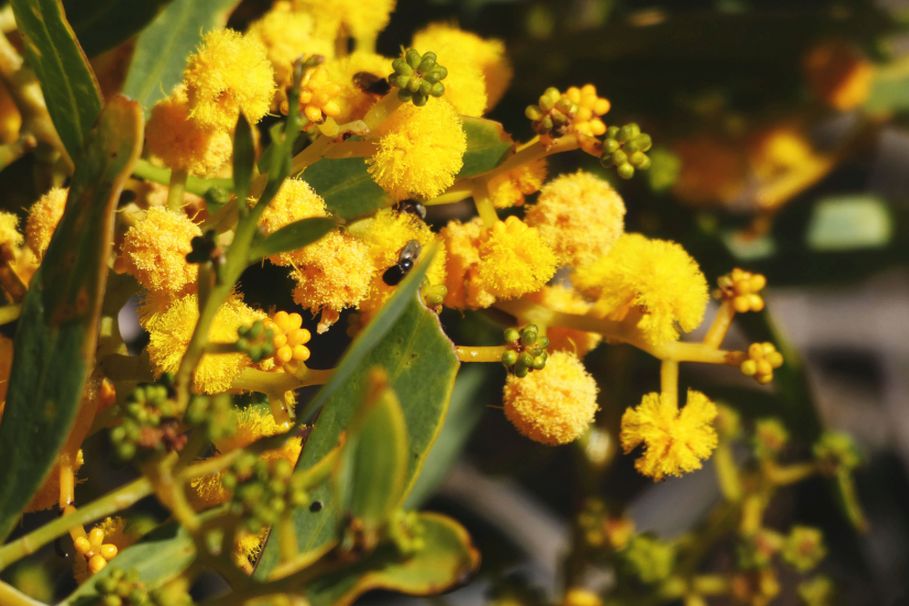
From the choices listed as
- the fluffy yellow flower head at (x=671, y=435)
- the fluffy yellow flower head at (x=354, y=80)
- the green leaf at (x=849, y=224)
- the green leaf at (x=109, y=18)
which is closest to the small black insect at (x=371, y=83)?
the fluffy yellow flower head at (x=354, y=80)

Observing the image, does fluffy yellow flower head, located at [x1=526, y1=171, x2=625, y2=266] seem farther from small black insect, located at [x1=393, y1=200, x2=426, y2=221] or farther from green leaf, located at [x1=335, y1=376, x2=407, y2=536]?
green leaf, located at [x1=335, y1=376, x2=407, y2=536]

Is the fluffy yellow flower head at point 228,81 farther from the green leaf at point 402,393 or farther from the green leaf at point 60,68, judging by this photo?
the green leaf at point 402,393

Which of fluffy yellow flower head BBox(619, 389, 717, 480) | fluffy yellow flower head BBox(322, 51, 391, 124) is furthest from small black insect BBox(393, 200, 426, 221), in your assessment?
fluffy yellow flower head BBox(619, 389, 717, 480)

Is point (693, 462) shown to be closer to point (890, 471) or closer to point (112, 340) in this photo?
point (112, 340)

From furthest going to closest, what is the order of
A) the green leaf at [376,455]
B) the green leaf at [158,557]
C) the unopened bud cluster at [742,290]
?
1. the unopened bud cluster at [742,290]
2. the green leaf at [158,557]
3. the green leaf at [376,455]

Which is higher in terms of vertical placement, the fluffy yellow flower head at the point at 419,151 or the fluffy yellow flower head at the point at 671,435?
the fluffy yellow flower head at the point at 419,151

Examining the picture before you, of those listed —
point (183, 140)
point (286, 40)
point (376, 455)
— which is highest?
point (286, 40)

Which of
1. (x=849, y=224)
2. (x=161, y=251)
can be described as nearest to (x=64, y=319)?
(x=161, y=251)

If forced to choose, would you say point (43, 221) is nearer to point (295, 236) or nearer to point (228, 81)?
point (228, 81)
